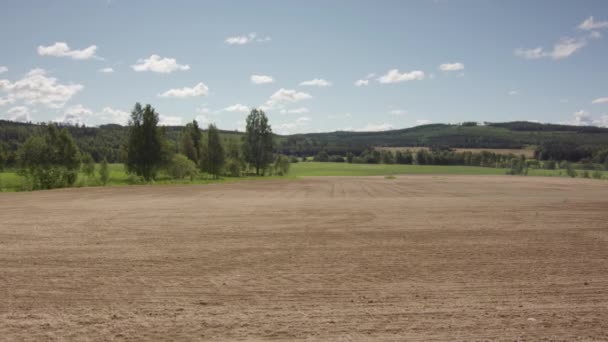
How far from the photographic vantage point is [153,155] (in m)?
68.6

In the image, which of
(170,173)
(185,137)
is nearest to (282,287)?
(170,173)

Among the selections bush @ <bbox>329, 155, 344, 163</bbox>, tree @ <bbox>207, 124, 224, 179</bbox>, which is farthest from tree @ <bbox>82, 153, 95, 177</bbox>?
bush @ <bbox>329, 155, 344, 163</bbox>

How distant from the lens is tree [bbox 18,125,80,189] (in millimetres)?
54125

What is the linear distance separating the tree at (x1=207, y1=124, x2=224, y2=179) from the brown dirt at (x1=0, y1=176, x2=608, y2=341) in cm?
6246

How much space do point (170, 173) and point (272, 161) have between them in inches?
1280

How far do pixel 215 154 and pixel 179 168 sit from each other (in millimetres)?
13702

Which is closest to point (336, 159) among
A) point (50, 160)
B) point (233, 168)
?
point (233, 168)

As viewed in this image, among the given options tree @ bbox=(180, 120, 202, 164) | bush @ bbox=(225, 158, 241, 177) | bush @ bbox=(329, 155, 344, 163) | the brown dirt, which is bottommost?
the brown dirt

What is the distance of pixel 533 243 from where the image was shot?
18203 mm

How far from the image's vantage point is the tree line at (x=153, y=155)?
181ft

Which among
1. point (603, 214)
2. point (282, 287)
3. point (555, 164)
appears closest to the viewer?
point (282, 287)

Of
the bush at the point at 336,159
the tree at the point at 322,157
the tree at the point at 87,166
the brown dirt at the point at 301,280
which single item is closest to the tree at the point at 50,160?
the tree at the point at 87,166

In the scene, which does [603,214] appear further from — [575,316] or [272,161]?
[272,161]

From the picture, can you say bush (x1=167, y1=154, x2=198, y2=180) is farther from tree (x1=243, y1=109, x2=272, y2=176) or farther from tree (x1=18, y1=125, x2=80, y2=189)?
tree (x1=243, y1=109, x2=272, y2=176)
